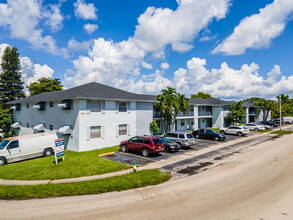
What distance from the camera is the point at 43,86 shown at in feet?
157

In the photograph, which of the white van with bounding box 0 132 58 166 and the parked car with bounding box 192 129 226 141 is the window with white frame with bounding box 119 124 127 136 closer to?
the white van with bounding box 0 132 58 166

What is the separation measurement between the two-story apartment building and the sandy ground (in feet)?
35.4

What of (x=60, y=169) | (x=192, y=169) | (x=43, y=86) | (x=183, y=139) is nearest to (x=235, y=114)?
(x=183, y=139)

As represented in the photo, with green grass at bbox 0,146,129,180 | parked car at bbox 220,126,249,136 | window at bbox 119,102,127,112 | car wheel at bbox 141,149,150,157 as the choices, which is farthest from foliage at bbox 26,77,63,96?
parked car at bbox 220,126,249,136

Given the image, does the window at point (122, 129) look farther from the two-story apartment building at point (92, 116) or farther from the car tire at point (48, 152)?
the car tire at point (48, 152)

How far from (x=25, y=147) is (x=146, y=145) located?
36.6 ft

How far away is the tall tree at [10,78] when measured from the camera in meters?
43.5

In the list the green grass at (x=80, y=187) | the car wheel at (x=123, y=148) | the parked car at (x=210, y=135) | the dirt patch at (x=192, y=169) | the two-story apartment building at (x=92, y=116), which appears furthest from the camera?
the parked car at (x=210, y=135)

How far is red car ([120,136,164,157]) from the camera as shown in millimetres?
15570

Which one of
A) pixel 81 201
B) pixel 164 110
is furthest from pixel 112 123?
pixel 81 201

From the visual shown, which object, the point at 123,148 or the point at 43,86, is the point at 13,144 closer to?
the point at 123,148

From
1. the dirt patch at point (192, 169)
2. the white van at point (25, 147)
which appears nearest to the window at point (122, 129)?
the white van at point (25, 147)

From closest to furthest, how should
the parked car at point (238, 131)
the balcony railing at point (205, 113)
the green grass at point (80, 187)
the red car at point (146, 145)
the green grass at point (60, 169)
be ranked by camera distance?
1. the green grass at point (80, 187)
2. the green grass at point (60, 169)
3. the red car at point (146, 145)
4. the parked car at point (238, 131)
5. the balcony railing at point (205, 113)

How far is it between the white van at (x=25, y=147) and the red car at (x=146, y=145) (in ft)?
26.7
